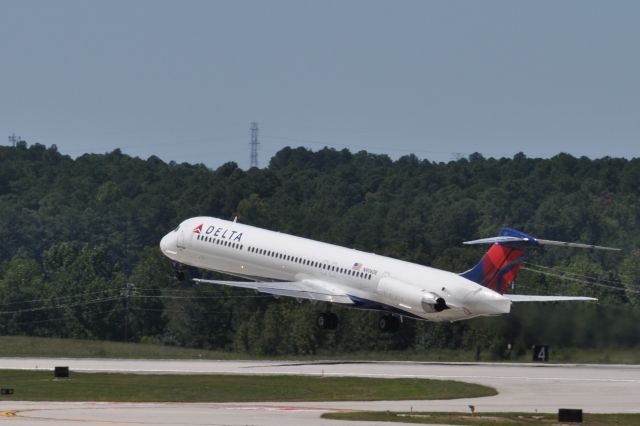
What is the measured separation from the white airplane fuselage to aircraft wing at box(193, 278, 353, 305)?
0.36 feet

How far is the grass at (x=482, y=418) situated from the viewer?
62.1 metres

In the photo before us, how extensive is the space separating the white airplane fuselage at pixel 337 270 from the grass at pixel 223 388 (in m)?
10.4

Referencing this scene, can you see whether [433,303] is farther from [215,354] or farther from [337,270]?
[215,354]

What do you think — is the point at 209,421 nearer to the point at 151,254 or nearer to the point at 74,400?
the point at 74,400

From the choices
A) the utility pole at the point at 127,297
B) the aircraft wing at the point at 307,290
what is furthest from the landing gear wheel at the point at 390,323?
the utility pole at the point at 127,297

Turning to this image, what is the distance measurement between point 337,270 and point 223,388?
22310 millimetres

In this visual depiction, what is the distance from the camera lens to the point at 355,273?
9681 centimetres

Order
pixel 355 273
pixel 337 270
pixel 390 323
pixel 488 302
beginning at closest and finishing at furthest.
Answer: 1. pixel 488 302
2. pixel 355 273
3. pixel 390 323
4. pixel 337 270

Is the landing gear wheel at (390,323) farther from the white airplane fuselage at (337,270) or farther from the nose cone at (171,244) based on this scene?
the nose cone at (171,244)

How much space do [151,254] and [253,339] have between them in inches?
1279

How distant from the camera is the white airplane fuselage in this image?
90625 mm

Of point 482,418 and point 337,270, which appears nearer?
point 482,418

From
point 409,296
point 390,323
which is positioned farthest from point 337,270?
point 409,296

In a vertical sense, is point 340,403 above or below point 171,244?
below
